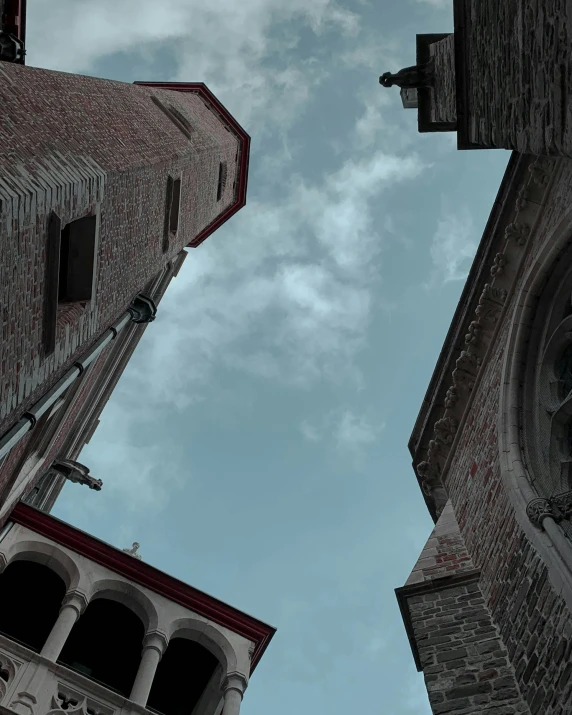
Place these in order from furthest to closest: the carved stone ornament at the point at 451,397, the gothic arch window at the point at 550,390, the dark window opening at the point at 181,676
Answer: the carved stone ornament at the point at 451,397
the dark window opening at the point at 181,676
the gothic arch window at the point at 550,390

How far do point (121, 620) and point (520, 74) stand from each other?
9.72 meters

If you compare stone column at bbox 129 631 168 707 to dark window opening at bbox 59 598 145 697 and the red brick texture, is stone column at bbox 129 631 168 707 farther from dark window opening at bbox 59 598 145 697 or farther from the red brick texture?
the red brick texture

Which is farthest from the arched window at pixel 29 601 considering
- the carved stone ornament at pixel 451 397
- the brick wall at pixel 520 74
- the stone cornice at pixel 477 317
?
the brick wall at pixel 520 74

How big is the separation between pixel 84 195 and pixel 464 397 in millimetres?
6811

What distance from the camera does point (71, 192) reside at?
826 cm

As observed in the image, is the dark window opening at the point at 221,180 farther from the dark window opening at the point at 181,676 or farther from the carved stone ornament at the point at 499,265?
the dark window opening at the point at 181,676

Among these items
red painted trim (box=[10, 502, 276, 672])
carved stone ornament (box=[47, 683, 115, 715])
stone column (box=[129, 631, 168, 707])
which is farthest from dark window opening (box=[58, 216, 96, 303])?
stone column (box=[129, 631, 168, 707])

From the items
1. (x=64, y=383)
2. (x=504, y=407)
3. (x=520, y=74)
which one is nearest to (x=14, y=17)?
(x=64, y=383)

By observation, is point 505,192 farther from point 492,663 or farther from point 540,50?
point 492,663

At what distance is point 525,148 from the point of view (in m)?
7.01

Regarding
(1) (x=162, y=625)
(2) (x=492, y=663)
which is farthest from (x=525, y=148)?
(1) (x=162, y=625)

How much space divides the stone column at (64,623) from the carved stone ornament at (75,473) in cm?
546

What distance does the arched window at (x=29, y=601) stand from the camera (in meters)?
11.4

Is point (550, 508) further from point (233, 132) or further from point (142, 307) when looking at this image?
point (233, 132)
